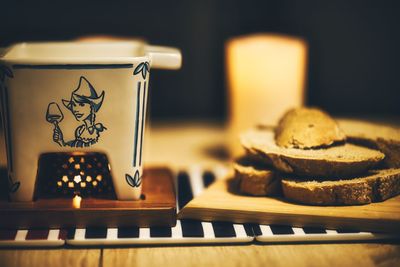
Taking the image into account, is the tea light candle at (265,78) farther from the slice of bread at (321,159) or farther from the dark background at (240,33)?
the dark background at (240,33)

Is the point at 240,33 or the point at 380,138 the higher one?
the point at 240,33

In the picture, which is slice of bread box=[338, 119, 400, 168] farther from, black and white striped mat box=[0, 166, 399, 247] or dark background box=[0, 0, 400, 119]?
dark background box=[0, 0, 400, 119]

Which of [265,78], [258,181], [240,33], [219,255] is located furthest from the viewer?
[240,33]

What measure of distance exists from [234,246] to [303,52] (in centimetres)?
57

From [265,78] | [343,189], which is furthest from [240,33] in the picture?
[343,189]

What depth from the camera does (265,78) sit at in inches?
44.8

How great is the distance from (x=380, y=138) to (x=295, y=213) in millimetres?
229

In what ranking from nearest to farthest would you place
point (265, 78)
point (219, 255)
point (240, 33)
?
point (219, 255) → point (265, 78) → point (240, 33)

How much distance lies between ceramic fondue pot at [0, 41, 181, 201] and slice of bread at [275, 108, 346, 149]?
0.79 feet

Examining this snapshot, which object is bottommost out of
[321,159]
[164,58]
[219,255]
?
[219,255]

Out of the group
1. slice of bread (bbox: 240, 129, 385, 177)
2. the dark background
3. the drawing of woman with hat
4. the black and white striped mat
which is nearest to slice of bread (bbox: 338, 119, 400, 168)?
slice of bread (bbox: 240, 129, 385, 177)

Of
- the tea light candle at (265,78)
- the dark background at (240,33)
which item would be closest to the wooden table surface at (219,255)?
the tea light candle at (265,78)

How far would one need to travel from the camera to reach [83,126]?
772mm

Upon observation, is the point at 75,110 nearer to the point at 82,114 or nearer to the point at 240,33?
the point at 82,114
